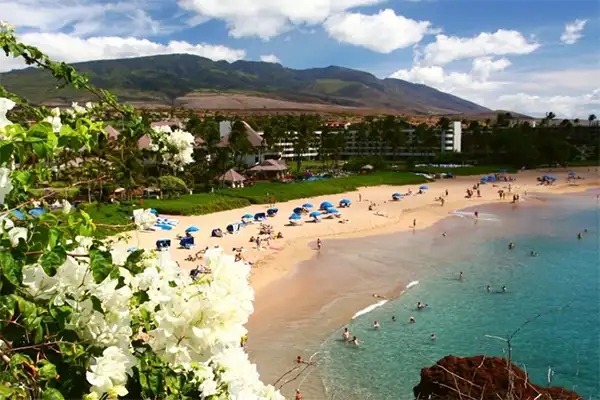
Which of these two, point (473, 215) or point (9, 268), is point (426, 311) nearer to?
point (9, 268)

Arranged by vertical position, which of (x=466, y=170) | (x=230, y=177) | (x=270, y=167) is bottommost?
(x=466, y=170)

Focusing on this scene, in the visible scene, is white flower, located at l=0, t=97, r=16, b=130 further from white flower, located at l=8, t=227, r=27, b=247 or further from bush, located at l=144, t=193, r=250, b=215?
bush, located at l=144, t=193, r=250, b=215

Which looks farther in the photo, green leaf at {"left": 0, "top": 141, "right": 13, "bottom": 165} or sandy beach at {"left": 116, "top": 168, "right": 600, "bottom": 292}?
sandy beach at {"left": 116, "top": 168, "right": 600, "bottom": 292}

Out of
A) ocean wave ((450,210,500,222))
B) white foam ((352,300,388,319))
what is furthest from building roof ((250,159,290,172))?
white foam ((352,300,388,319))

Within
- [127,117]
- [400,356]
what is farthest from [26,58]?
[400,356]

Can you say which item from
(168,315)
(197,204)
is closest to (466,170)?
(197,204)

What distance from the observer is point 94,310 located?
1983mm

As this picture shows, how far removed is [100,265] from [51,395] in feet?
1.44

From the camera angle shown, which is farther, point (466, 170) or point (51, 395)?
point (466, 170)

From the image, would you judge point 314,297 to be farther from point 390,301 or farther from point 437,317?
point 437,317

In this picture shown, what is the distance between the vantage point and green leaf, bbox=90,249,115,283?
175 cm

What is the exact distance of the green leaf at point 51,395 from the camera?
5.66ft

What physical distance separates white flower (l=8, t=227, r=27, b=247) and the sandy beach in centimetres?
1461

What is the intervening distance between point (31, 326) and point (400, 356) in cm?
1537
